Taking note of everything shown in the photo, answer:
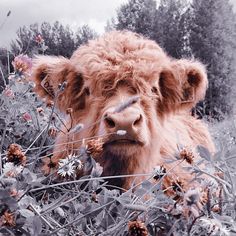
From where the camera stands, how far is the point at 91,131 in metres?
4.12

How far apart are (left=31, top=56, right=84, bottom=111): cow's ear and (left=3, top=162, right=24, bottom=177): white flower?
273cm

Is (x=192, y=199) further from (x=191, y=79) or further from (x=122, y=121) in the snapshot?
(x=191, y=79)

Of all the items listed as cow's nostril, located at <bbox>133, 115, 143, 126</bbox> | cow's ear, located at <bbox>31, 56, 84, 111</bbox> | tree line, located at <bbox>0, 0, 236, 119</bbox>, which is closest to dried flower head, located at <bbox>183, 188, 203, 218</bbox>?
cow's nostril, located at <bbox>133, 115, 143, 126</bbox>

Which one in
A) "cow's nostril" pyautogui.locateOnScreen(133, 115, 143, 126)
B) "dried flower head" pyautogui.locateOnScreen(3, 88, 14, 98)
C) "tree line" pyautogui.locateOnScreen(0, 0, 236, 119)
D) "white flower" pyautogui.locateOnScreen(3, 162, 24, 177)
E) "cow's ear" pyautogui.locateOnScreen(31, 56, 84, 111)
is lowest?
"tree line" pyautogui.locateOnScreen(0, 0, 236, 119)

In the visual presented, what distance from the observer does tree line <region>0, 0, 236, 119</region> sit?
3488 cm

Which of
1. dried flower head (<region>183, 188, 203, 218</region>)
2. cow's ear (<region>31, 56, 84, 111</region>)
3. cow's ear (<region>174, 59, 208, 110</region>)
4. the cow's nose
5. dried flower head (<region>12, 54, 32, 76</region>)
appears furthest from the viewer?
cow's ear (<region>174, 59, 208, 110</region>)

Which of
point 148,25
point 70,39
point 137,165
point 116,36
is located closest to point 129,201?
point 137,165

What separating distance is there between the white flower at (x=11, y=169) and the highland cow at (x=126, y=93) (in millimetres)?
1668

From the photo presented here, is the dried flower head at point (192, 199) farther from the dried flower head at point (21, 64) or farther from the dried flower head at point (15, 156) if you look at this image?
the dried flower head at point (21, 64)

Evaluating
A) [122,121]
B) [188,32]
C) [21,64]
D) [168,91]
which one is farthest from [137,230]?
[188,32]

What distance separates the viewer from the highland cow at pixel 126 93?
12.1ft

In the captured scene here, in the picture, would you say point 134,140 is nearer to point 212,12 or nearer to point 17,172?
point 17,172

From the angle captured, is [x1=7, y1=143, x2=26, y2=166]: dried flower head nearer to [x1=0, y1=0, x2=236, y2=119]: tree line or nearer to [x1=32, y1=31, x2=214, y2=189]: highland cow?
[x1=32, y1=31, x2=214, y2=189]: highland cow

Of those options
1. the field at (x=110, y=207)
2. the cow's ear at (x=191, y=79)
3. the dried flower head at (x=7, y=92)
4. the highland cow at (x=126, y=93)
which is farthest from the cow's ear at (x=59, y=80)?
the field at (x=110, y=207)
